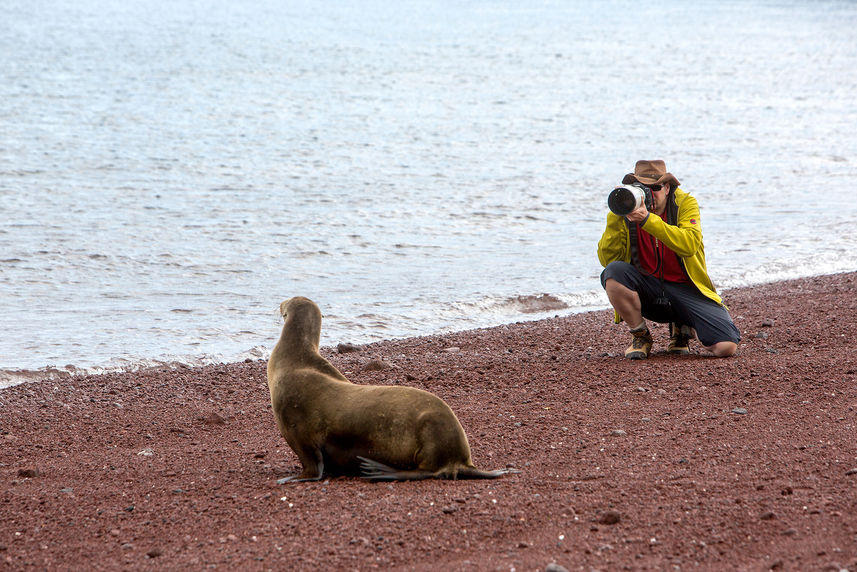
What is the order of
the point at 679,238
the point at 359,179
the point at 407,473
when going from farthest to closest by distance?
1. the point at 359,179
2. the point at 679,238
3. the point at 407,473

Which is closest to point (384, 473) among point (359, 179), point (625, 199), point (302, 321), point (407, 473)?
point (407, 473)

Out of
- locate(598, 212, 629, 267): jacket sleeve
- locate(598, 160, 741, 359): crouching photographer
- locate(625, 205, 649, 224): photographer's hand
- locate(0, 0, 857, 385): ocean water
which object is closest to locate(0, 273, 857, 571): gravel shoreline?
locate(598, 160, 741, 359): crouching photographer

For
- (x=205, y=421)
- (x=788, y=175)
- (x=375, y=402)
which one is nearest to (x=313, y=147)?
(x=788, y=175)

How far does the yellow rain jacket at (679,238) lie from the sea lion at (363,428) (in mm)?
2523

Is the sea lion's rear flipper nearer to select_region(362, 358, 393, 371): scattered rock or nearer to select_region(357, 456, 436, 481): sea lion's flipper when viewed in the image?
select_region(357, 456, 436, 481): sea lion's flipper

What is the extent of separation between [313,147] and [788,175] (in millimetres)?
10207

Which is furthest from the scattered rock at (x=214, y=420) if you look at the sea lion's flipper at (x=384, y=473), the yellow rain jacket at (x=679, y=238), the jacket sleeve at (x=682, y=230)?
the jacket sleeve at (x=682, y=230)

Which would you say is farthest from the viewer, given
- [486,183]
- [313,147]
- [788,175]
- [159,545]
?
[313,147]

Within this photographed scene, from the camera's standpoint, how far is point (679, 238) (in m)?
6.75

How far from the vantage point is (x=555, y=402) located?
620 cm

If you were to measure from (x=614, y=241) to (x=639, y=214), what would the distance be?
76 cm

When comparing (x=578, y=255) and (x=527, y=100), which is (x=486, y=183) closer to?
(x=578, y=255)

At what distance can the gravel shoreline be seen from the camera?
12.7 ft

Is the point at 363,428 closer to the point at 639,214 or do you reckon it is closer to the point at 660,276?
the point at 639,214
